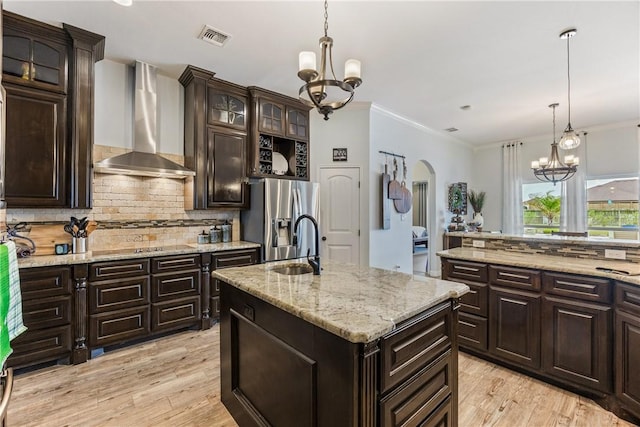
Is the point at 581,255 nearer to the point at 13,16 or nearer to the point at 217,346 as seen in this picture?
the point at 217,346

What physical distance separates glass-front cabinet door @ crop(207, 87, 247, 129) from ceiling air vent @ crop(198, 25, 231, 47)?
0.83m

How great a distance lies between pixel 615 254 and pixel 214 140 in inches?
165

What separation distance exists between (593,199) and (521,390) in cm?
563

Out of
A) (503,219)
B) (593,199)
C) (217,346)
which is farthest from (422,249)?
(217,346)

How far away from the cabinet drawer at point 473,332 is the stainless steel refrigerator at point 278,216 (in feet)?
6.61

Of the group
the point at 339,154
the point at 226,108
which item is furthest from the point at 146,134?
the point at 339,154

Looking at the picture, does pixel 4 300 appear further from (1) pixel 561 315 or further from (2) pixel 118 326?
(1) pixel 561 315

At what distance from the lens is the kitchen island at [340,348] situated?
115 centimetres

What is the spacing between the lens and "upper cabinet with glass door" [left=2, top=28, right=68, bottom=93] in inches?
104

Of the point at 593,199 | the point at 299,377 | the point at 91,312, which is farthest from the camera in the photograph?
the point at 593,199

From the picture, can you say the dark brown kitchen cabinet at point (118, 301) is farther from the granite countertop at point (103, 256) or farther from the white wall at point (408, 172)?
the white wall at point (408, 172)

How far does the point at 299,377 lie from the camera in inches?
54.4

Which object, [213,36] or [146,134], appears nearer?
[213,36]

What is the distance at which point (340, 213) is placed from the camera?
4.88m
